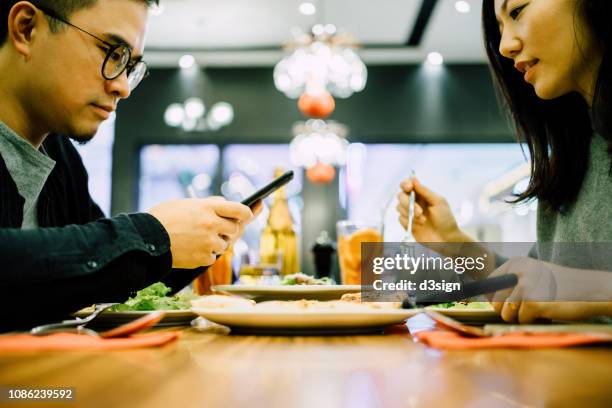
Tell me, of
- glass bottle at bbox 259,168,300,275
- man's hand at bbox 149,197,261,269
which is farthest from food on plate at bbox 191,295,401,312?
glass bottle at bbox 259,168,300,275

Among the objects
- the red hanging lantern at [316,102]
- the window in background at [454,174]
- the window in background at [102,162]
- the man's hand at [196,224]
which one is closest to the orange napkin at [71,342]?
the man's hand at [196,224]

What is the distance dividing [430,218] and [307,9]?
428 cm

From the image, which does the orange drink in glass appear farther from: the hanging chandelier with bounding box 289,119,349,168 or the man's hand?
the hanging chandelier with bounding box 289,119,349,168

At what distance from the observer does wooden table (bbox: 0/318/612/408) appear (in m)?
0.37

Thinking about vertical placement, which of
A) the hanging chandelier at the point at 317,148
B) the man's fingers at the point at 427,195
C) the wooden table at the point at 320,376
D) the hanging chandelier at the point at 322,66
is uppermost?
the hanging chandelier at the point at 322,66

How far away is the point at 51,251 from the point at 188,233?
226 mm

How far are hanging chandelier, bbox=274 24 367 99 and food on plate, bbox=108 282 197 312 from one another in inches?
113

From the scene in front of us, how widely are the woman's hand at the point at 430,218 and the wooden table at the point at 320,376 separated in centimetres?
96

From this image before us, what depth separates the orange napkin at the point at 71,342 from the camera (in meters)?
0.56

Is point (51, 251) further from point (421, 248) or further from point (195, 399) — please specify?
point (421, 248)

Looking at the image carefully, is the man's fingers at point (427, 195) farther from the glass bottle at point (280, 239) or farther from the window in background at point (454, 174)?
the window in background at point (454, 174)

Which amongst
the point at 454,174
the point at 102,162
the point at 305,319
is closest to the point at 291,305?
the point at 305,319

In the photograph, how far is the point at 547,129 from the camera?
1545 millimetres

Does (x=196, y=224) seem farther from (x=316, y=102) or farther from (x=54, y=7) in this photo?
(x=316, y=102)
